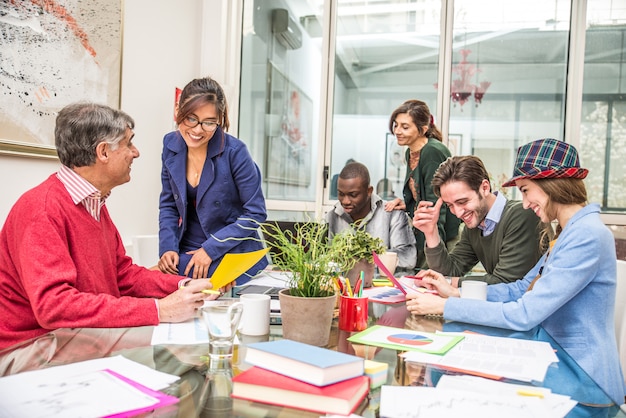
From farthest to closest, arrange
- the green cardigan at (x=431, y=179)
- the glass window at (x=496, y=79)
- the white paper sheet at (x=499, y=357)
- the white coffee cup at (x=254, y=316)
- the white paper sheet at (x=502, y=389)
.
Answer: the glass window at (x=496, y=79)
the green cardigan at (x=431, y=179)
the white coffee cup at (x=254, y=316)
the white paper sheet at (x=499, y=357)
the white paper sheet at (x=502, y=389)

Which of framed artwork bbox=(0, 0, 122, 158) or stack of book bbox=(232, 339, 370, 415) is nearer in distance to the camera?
stack of book bbox=(232, 339, 370, 415)

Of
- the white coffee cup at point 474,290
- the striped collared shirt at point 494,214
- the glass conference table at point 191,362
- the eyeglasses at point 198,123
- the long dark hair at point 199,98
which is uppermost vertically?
the long dark hair at point 199,98

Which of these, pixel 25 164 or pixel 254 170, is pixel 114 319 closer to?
pixel 254 170

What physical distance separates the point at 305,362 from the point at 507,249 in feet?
5.13

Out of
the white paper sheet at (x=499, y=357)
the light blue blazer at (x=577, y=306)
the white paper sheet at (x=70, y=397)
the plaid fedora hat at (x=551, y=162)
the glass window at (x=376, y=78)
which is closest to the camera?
the white paper sheet at (x=70, y=397)

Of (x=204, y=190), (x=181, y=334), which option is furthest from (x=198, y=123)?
(x=181, y=334)

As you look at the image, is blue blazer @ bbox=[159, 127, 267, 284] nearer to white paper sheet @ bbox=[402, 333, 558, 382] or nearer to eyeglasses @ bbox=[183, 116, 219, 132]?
eyeglasses @ bbox=[183, 116, 219, 132]

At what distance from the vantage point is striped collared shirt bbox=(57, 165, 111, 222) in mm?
1459

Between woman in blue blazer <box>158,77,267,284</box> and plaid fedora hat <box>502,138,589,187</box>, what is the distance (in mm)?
1034

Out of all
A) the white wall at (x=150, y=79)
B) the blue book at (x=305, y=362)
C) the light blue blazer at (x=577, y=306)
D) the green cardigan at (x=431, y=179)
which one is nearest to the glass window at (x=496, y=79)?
the green cardigan at (x=431, y=179)

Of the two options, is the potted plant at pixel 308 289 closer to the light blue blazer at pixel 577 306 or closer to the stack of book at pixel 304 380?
the stack of book at pixel 304 380

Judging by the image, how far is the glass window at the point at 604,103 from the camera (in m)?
4.14

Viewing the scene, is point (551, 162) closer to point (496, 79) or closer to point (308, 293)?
point (308, 293)

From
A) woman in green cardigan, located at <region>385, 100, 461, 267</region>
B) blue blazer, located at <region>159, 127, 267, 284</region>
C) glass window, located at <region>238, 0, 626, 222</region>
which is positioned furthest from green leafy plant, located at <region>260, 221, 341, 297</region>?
glass window, located at <region>238, 0, 626, 222</region>
